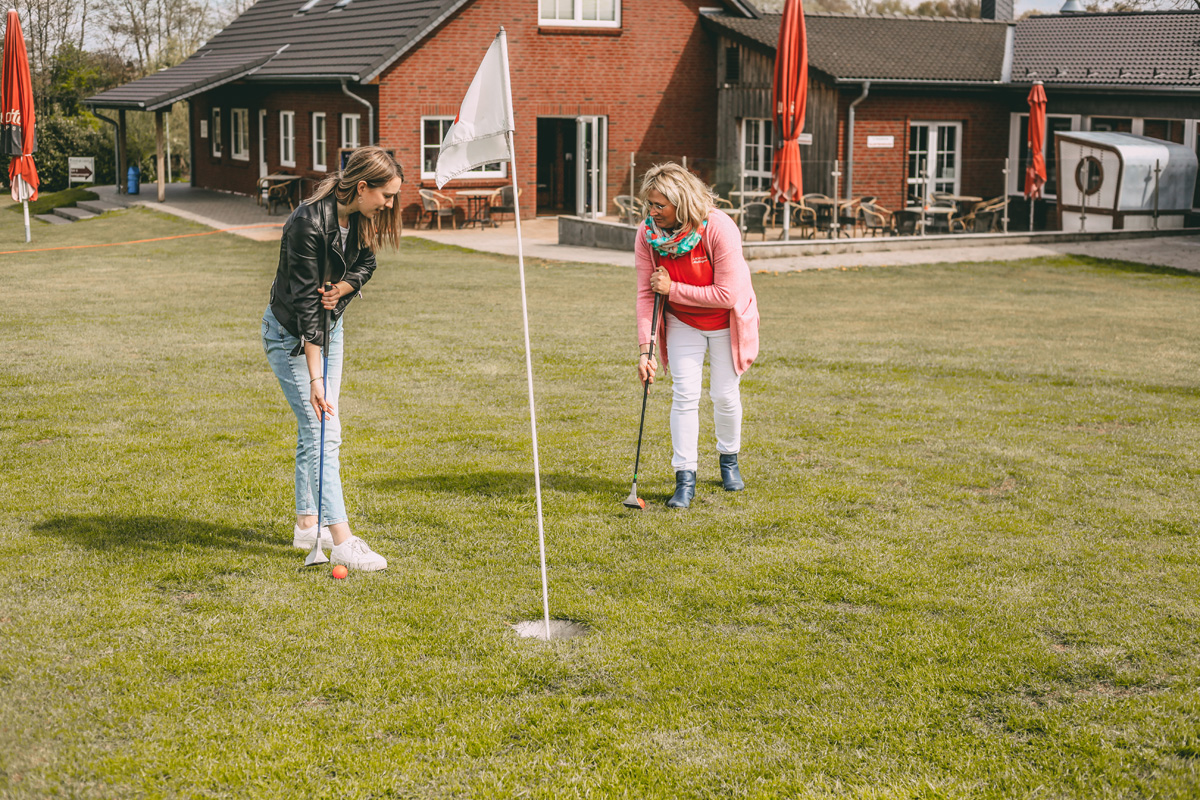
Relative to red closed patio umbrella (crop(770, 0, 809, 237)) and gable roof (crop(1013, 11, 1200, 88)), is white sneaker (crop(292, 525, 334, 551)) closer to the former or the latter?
red closed patio umbrella (crop(770, 0, 809, 237))

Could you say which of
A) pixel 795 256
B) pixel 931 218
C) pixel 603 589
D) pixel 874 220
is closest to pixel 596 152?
pixel 874 220

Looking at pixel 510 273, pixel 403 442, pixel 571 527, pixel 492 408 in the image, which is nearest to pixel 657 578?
pixel 571 527

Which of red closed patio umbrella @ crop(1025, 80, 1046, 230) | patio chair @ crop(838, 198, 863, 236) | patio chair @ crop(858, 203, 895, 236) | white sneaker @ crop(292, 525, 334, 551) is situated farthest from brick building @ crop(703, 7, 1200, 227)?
white sneaker @ crop(292, 525, 334, 551)

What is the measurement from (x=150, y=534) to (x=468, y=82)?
73.0ft

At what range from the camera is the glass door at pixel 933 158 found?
26.0 metres

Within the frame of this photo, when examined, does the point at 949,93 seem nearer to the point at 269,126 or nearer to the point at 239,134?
the point at 269,126

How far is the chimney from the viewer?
32000 mm

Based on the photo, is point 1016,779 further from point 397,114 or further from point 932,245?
point 397,114

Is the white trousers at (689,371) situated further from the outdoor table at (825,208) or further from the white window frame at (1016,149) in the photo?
the white window frame at (1016,149)

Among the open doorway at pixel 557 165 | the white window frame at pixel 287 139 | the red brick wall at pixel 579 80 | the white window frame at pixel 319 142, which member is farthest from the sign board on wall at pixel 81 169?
the open doorway at pixel 557 165

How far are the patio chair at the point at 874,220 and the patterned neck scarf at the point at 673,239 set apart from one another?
1678 centimetres

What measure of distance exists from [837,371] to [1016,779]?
6.94 m

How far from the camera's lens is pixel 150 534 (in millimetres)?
6051

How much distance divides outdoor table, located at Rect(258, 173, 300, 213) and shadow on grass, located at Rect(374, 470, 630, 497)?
21805 millimetres
